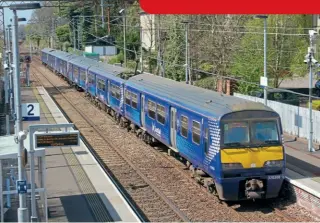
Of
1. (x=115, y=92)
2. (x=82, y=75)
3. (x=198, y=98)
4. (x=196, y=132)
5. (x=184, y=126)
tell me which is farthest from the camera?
(x=82, y=75)

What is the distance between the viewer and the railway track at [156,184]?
12.7 m

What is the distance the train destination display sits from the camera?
10.5m

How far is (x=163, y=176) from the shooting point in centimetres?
1656

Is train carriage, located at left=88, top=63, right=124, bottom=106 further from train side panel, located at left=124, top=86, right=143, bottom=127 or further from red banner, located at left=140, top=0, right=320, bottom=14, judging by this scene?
red banner, located at left=140, top=0, right=320, bottom=14

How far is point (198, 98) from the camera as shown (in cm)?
1550

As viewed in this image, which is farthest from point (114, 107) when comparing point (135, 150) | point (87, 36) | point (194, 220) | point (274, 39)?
point (87, 36)

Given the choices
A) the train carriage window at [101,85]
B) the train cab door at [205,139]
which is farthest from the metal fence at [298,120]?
the train cab door at [205,139]

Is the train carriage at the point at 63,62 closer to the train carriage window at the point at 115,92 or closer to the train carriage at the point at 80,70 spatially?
the train carriage at the point at 80,70

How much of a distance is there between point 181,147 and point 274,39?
21.0 metres

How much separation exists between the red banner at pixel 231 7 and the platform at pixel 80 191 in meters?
8.36

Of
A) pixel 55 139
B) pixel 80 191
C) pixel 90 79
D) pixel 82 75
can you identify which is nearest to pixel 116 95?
pixel 90 79

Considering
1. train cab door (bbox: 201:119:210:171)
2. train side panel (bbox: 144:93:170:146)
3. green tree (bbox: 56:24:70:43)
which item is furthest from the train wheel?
green tree (bbox: 56:24:70:43)

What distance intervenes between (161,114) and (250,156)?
5740 mm

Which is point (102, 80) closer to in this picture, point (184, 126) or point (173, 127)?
point (173, 127)
